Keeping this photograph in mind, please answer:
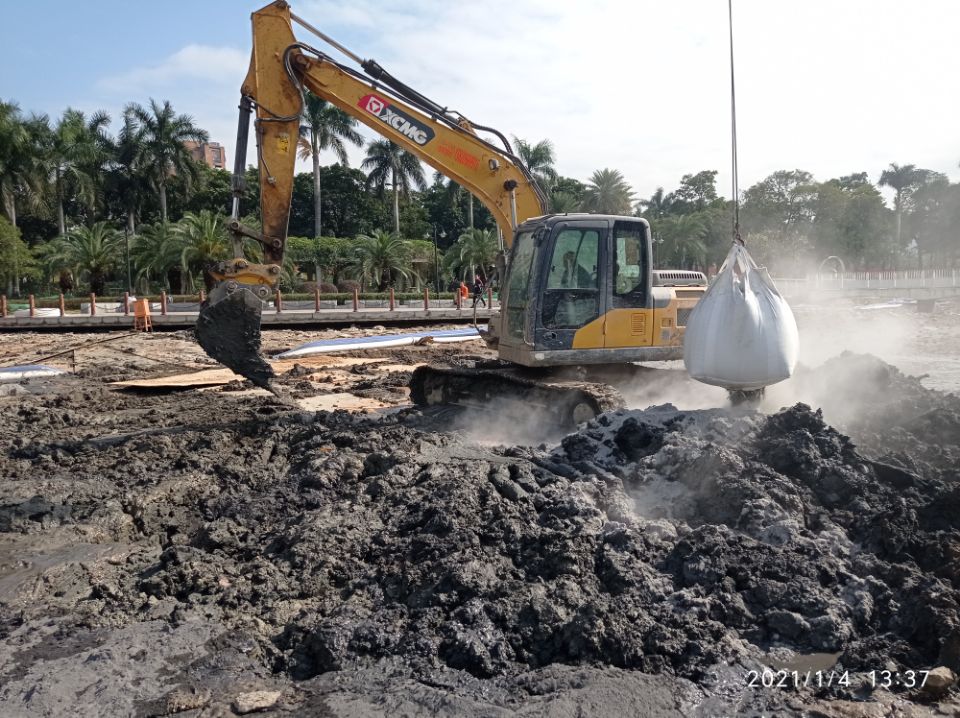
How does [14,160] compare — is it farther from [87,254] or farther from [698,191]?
[698,191]

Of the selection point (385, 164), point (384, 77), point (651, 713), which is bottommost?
point (651, 713)

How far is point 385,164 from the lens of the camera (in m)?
54.3

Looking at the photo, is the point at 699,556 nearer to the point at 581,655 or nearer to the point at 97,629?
the point at 581,655

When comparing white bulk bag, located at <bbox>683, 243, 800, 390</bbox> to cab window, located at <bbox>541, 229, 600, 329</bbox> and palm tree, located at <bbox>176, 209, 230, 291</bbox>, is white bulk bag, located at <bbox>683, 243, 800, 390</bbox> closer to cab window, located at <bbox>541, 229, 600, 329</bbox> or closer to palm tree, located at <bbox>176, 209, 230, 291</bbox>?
cab window, located at <bbox>541, 229, 600, 329</bbox>

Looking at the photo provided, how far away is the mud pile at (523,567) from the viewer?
12.4 ft

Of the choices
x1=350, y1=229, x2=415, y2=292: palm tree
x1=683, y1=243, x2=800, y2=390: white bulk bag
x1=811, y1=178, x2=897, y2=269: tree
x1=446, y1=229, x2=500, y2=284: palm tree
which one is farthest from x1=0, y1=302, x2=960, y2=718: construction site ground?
x1=811, y1=178, x2=897, y2=269: tree

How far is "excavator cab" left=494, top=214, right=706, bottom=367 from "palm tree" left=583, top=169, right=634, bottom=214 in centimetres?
4901

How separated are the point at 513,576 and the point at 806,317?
1634 cm

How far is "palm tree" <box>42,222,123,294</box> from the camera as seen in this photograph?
37562 millimetres

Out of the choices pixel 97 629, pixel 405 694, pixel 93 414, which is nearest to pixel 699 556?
pixel 405 694

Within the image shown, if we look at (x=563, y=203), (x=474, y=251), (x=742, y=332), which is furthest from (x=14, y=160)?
(x=742, y=332)

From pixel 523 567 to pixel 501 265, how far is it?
16.0 ft

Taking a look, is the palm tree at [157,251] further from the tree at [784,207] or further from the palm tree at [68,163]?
the tree at [784,207]

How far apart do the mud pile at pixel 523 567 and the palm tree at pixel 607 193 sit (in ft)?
167
